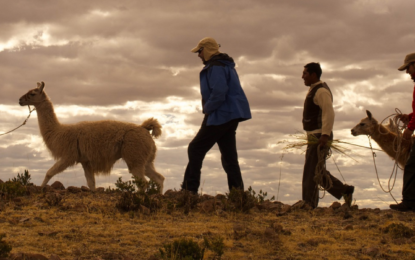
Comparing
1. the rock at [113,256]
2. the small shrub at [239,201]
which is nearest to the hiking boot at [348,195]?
the small shrub at [239,201]

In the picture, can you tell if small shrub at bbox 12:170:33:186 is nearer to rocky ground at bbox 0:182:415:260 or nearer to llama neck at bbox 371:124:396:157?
rocky ground at bbox 0:182:415:260

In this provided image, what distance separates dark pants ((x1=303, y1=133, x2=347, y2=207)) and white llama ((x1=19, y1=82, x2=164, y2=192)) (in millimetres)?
3922

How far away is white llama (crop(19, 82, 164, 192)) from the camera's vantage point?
37.6ft

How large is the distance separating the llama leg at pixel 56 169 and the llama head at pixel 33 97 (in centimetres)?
178

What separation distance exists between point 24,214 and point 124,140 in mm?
4482

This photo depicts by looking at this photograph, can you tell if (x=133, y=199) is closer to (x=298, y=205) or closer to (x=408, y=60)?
(x=298, y=205)

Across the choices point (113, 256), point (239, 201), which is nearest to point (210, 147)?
point (239, 201)

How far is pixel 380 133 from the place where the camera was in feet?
33.7

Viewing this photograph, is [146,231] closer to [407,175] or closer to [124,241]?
[124,241]

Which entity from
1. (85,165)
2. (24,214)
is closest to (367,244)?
(24,214)

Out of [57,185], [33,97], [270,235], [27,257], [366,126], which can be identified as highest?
[33,97]

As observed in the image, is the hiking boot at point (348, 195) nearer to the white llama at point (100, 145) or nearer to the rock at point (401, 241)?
the rock at point (401, 241)

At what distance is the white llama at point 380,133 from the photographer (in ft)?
33.7

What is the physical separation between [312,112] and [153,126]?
4740 millimetres
